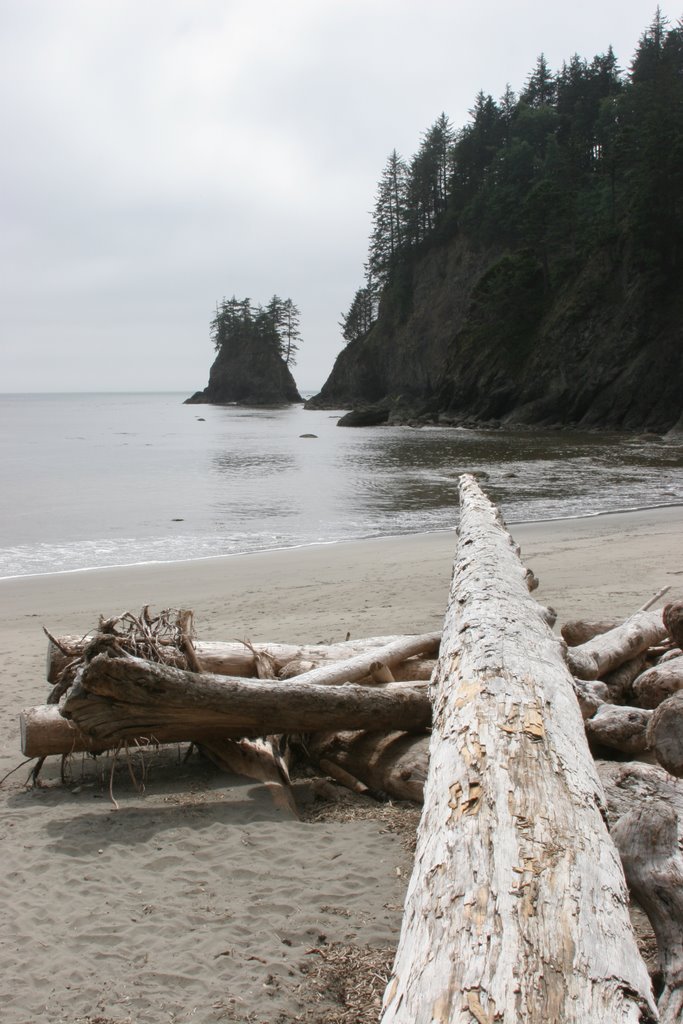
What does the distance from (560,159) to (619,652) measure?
58779 mm

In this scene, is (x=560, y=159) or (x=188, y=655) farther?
(x=560, y=159)

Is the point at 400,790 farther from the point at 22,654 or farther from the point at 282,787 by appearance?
the point at 22,654

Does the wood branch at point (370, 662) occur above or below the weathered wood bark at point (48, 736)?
above

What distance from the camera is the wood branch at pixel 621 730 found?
13.1 ft

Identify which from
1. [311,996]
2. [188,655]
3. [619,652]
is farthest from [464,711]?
[619,652]

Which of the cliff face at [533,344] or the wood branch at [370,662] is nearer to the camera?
the wood branch at [370,662]

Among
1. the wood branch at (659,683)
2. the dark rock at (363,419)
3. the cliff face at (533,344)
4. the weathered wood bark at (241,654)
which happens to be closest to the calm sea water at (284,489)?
the cliff face at (533,344)

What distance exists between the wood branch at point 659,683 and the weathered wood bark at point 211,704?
52.2 inches

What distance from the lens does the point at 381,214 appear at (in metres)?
80.7

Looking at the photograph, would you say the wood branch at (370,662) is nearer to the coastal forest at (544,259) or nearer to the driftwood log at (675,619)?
the driftwood log at (675,619)

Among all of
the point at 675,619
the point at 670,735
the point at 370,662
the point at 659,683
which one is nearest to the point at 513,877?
the point at 670,735

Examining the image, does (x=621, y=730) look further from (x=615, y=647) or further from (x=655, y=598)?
(x=655, y=598)

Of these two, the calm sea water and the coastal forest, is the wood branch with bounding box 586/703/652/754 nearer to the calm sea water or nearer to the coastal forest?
the calm sea water

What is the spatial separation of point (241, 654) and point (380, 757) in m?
1.26
